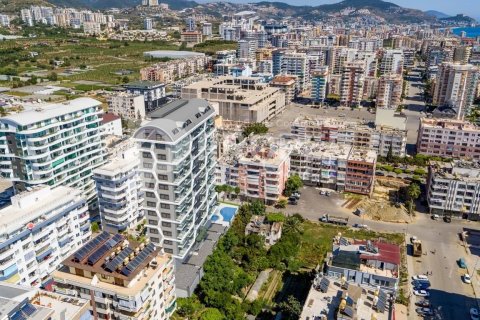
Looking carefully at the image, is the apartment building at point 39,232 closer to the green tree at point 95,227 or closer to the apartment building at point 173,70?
the green tree at point 95,227

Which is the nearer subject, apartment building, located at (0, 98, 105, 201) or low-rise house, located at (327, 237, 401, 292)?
low-rise house, located at (327, 237, 401, 292)

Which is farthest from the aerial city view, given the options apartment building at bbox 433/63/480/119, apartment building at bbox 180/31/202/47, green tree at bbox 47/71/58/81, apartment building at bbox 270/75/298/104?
apartment building at bbox 180/31/202/47

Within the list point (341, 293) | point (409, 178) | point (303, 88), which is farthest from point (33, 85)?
point (341, 293)

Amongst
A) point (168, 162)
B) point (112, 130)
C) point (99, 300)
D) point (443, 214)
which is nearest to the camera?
point (99, 300)

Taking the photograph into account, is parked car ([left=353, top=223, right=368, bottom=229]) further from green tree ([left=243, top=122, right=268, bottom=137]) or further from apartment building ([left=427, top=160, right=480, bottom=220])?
green tree ([left=243, top=122, right=268, bottom=137])

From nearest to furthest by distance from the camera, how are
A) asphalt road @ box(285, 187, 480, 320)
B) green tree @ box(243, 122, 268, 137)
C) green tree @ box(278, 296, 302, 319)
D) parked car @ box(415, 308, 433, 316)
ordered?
green tree @ box(278, 296, 302, 319), parked car @ box(415, 308, 433, 316), asphalt road @ box(285, 187, 480, 320), green tree @ box(243, 122, 268, 137)

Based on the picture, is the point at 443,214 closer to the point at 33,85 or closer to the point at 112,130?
the point at 112,130

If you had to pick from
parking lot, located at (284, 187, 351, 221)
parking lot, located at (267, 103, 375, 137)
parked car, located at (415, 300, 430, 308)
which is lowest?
parked car, located at (415, 300, 430, 308)
